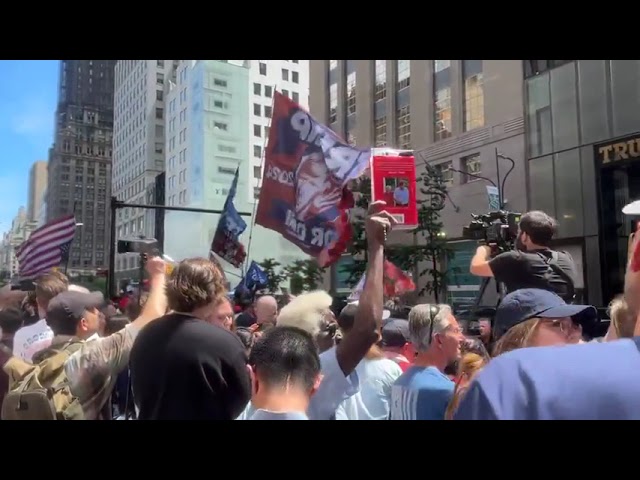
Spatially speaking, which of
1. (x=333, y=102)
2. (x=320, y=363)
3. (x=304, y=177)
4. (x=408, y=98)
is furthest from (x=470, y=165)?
(x=320, y=363)

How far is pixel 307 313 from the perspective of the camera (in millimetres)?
3000

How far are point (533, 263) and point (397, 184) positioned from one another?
3.04 ft

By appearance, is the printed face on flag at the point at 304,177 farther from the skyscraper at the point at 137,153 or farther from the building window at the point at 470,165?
the building window at the point at 470,165

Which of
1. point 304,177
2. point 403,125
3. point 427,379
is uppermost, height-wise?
point 403,125

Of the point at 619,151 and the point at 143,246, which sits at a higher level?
the point at 619,151

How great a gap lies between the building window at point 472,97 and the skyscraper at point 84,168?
13.1 metres

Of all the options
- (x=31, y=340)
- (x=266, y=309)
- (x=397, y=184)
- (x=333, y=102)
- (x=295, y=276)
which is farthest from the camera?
(x=333, y=102)

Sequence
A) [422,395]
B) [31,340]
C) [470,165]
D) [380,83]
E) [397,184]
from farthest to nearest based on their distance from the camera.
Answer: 1. [380,83]
2. [470,165]
3. [31,340]
4. [397,184]
5. [422,395]

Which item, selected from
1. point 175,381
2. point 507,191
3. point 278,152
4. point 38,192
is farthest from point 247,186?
point 175,381

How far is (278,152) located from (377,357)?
2370 mm

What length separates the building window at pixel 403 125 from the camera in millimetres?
25022

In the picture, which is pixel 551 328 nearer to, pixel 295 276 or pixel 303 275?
pixel 295 276
